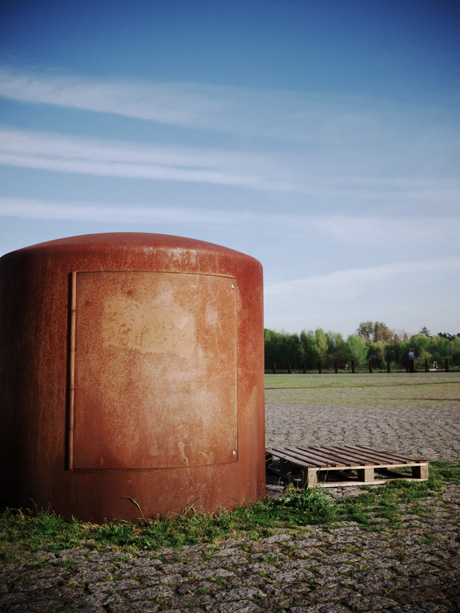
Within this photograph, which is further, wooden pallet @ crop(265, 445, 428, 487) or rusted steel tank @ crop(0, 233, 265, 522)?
wooden pallet @ crop(265, 445, 428, 487)

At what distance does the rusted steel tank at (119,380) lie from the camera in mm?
4758

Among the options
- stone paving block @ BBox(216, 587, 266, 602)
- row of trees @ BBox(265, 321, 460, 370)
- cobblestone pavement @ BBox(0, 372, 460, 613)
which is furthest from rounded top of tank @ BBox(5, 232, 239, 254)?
row of trees @ BBox(265, 321, 460, 370)

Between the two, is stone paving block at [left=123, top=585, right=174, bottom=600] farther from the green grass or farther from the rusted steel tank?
the rusted steel tank

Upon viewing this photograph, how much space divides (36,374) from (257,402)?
2.06m

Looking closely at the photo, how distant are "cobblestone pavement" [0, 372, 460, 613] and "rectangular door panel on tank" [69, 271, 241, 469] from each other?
86 centimetres

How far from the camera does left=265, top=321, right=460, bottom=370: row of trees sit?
6388 centimetres

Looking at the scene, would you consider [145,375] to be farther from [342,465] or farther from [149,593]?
[342,465]

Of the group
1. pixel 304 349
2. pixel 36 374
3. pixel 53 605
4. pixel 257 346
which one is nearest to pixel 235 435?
pixel 257 346

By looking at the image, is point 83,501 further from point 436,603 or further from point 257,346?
point 436,603

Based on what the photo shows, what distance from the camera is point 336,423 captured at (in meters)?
11.8

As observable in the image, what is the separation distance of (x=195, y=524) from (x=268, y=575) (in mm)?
A: 1152

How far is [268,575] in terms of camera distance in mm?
3707

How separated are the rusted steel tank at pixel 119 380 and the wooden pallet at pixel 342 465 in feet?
4.25

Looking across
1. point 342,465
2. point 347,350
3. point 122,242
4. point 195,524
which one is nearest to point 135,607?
point 195,524
